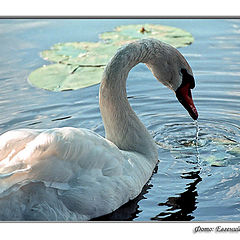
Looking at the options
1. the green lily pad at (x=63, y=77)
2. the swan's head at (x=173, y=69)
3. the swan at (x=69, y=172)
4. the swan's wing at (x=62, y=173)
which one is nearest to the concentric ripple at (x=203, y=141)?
the swan's head at (x=173, y=69)

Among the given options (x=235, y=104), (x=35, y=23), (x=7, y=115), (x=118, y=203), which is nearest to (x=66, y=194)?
(x=118, y=203)

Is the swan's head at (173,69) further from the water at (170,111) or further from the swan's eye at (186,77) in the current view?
the water at (170,111)

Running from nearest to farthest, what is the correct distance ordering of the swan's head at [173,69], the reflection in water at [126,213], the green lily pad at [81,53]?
the reflection in water at [126,213] → the swan's head at [173,69] → the green lily pad at [81,53]

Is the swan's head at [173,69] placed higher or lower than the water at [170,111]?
higher

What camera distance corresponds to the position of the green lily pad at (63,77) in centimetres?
820

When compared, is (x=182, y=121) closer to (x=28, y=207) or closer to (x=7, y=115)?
(x=7, y=115)

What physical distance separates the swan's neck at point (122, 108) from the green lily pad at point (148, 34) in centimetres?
335

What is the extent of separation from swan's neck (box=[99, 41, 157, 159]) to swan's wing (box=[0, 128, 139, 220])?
2.49ft

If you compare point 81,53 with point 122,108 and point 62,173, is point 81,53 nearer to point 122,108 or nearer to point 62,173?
point 122,108

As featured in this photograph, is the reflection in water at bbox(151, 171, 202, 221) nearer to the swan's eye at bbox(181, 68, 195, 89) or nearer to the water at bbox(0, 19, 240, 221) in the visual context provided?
the water at bbox(0, 19, 240, 221)

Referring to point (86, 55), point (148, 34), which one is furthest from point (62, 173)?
point (148, 34)

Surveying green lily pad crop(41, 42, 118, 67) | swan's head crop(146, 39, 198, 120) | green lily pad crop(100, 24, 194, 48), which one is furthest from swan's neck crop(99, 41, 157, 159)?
green lily pad crop(100, 24, 194, 48)

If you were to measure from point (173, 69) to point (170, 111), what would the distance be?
4.67 feet

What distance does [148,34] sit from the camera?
9.84m
